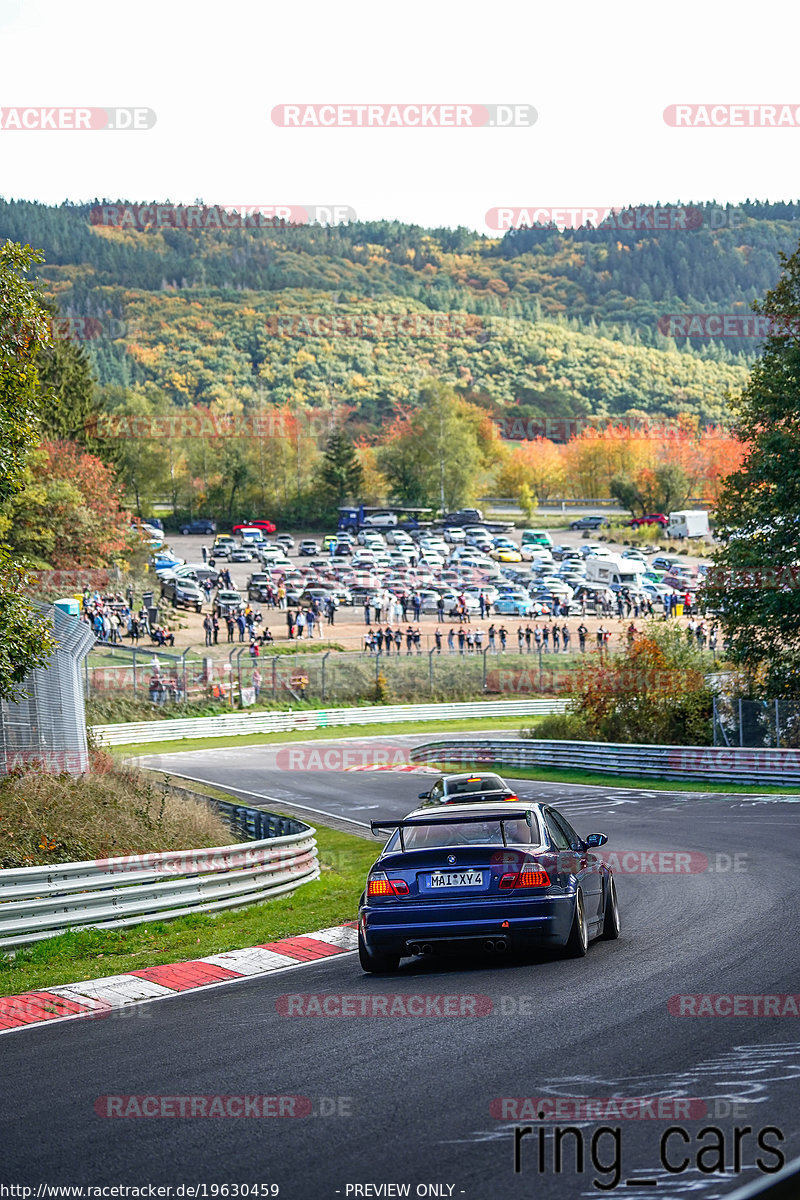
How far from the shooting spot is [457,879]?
32.5 feet

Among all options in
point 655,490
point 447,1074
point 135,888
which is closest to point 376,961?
point 447,1074

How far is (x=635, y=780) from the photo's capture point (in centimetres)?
3134

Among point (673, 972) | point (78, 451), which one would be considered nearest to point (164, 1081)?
point (673, 972)

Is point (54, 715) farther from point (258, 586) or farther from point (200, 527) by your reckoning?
point (200, 527)

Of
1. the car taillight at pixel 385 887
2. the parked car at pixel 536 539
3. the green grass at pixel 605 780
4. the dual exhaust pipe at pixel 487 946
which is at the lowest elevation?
the green grass at pixel 605 780

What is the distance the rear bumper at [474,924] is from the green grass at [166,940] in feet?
7.67

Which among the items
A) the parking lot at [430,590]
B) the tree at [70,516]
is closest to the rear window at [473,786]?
the parking lot at [430,590]

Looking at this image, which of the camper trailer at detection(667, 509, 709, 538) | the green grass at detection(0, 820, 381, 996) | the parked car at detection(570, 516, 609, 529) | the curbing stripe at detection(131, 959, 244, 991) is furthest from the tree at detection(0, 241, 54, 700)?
the parked car at detection(570, 516, 609, 529)

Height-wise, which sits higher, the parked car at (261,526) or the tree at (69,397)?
the tree at (69,397)

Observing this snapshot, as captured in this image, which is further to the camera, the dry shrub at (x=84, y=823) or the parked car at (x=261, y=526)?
the parked car at (x=261, y=526)

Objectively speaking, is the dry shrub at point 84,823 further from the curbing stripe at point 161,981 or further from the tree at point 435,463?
the tree at point 435,463

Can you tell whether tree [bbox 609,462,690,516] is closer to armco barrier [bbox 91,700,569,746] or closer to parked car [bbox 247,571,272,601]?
parked car [bbox 247,571,272,601]

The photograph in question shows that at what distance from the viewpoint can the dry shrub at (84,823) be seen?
14.3m

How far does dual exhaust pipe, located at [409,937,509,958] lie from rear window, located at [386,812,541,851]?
29.1 inches
